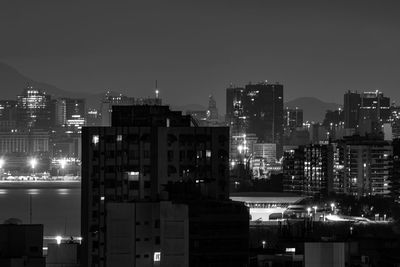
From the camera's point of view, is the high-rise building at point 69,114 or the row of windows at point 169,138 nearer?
the row of windows at point 169,138

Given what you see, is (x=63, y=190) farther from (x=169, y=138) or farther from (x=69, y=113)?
(x=169, y=138)

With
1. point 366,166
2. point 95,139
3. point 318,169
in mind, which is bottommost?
point 318,169

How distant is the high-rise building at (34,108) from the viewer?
187625 millimetres

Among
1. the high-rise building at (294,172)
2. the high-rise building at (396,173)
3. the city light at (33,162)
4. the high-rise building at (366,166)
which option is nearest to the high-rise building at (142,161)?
the high-rise building at (396,173)

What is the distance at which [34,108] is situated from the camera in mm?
189625

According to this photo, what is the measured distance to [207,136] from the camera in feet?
89.8

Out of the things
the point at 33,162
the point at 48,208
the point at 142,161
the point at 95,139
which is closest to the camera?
the point at 142,161

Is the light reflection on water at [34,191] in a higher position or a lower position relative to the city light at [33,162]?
lower

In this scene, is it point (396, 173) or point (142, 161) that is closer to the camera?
point (142, 161)

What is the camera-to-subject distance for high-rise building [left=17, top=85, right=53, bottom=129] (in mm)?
187625

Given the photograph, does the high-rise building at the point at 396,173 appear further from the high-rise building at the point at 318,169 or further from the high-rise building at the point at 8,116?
the high-rise building at the point at 8,116

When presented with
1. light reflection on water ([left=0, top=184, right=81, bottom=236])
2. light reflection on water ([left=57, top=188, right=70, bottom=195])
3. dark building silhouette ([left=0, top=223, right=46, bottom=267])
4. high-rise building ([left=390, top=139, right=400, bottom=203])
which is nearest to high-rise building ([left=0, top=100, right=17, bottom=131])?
light reflection on water ([left=0, top=184, right=81, bottom=236])

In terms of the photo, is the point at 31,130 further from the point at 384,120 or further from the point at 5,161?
the point at 384,120

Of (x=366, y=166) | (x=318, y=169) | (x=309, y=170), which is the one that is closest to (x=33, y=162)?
(x=309, y=170)
